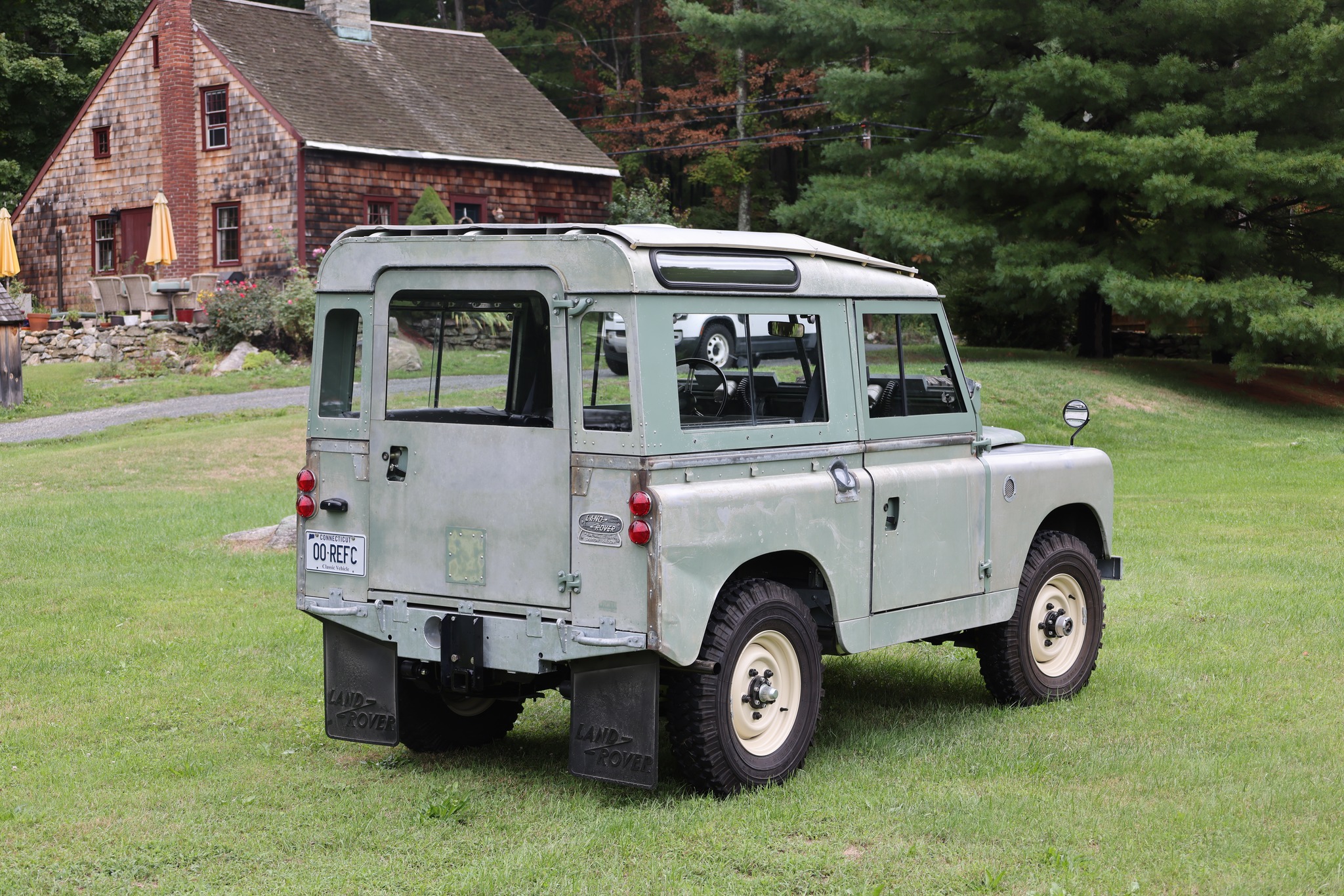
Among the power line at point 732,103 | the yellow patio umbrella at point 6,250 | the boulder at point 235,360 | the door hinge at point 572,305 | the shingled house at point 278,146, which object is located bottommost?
the boulder at point 235,360

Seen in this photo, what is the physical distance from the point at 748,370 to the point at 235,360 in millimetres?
24284

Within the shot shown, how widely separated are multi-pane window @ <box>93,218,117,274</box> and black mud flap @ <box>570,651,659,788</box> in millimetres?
34385

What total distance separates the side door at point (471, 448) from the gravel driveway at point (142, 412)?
54.8 feet

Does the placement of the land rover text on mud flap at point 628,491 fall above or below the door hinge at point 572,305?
below

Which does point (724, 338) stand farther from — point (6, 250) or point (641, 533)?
point (6, 250)

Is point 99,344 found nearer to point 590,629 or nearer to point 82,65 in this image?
point 82,65

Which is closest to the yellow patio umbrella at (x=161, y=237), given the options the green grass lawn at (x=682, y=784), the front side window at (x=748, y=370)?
the green grass lawn at (x=682, y=784)

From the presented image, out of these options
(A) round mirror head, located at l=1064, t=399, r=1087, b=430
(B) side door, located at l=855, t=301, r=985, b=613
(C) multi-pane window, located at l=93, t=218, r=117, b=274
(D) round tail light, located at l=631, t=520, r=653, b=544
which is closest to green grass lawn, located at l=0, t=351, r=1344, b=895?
(B) side door, located at l=855, t=301, r=985, b=613

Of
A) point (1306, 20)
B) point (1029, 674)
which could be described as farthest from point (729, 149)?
point (1029, 674)

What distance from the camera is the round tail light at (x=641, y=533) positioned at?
18.7ft

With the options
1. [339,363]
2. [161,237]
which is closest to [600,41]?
[161,237]

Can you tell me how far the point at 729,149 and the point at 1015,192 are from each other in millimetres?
19463

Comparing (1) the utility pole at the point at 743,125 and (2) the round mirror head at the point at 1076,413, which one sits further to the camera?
(1) the utility pole at the point at 743,125

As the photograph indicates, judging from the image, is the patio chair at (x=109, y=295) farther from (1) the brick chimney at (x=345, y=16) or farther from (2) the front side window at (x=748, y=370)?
(2) the front side window at (x=748, y=370)
